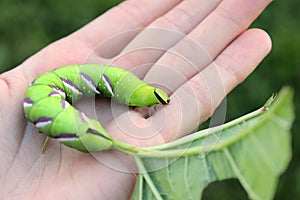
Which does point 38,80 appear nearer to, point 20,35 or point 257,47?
point 257,47

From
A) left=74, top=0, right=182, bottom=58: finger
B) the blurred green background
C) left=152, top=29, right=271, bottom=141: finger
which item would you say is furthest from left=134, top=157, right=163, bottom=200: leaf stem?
the blurred green background

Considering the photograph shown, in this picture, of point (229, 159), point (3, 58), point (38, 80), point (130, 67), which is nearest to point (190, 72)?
point (130, 67)

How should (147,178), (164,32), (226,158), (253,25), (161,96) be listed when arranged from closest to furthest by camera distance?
(226,158)
(147,178)
(161,96)
(164,32)
(253,25)

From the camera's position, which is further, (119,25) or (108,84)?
(119,25)

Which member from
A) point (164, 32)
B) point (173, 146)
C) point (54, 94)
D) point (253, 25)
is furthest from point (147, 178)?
point (253, 25)

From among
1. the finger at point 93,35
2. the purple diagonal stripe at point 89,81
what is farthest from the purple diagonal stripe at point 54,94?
the finger at point 93,35

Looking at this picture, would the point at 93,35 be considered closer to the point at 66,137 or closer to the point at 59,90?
the point at 59,90

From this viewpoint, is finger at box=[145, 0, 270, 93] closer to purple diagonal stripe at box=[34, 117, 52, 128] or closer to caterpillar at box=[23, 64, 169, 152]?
caterpillar at box=[23, 64, 169, 152]
